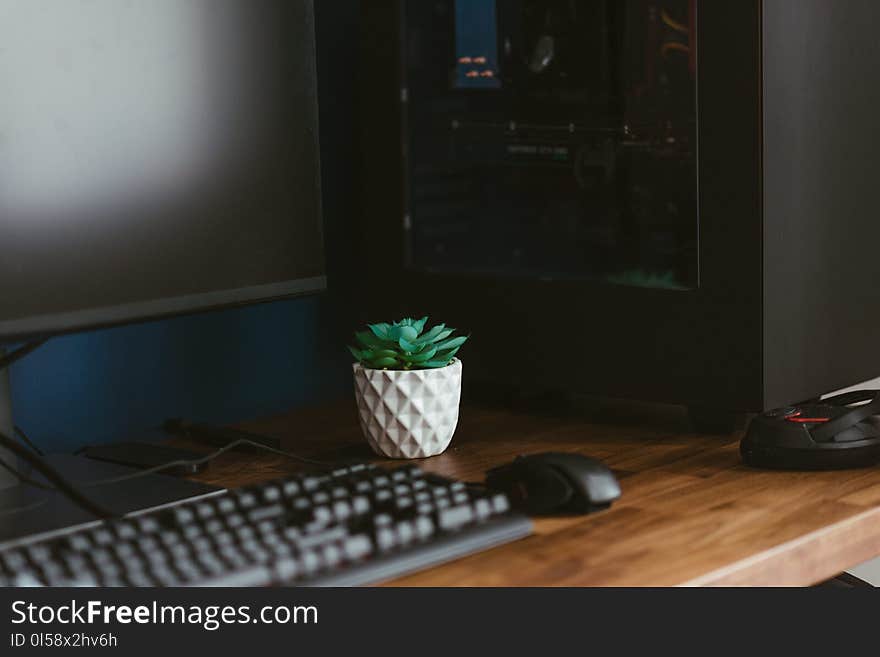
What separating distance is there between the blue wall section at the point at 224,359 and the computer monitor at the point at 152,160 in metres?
0.20

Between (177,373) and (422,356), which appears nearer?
(422,356)

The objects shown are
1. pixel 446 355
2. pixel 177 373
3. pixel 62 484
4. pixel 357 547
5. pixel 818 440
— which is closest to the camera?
pixel 357 547

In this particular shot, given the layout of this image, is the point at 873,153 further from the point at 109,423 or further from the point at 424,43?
the point at 109,423

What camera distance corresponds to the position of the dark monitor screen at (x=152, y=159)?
98cm

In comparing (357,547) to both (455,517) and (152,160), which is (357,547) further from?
(152,160)

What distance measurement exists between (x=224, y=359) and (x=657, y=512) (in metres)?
0.60

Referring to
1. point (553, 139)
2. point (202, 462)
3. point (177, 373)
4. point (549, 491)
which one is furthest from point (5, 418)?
point (553, 139)

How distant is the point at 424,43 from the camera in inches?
56.6

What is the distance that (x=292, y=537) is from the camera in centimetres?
83

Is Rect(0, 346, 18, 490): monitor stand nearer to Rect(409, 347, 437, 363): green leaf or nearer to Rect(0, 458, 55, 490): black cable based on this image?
Rect(0, 458, 55, 490): black cable

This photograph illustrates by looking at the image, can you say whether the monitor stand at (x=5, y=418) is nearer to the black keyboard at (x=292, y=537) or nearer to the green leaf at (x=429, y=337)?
the black keyboard at (x=292, y=537)
